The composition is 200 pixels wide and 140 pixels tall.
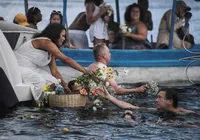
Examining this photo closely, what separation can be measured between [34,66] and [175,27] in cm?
446

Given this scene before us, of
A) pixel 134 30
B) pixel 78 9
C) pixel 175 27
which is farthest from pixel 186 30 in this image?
pixel 78 9

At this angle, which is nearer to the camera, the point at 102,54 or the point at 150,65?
the point at 102,54

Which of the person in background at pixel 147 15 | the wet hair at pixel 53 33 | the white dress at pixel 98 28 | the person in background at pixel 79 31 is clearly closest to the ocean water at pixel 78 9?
the person in background at pixel 147 15

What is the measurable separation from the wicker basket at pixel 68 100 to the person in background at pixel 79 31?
12.7ft

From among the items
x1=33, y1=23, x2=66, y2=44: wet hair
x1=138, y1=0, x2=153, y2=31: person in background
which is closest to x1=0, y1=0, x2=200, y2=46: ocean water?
x1=138, y1=0, x2=153, y2=31: person in background

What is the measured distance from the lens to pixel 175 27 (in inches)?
765

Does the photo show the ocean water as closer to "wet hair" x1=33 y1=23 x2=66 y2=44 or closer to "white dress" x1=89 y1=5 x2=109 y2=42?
"white dress" x1=89 y1=5 x2=109 y2=42

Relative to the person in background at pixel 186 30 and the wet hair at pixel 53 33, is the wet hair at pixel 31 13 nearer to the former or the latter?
the person in background at pixel 186 30

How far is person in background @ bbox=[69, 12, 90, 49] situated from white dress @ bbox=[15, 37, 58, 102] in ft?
9.37

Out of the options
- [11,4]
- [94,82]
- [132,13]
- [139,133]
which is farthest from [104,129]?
[11,4]

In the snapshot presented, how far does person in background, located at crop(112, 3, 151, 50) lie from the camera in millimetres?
18625

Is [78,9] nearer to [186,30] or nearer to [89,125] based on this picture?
[186,30]

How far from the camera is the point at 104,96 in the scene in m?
14.6

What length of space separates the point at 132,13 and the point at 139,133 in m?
6.12
